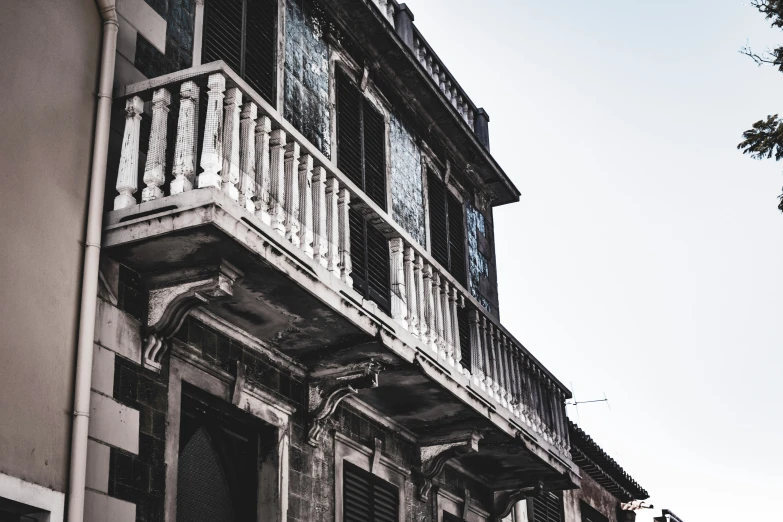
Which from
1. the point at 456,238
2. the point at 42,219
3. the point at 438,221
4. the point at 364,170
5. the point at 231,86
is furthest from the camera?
the point at 456,238

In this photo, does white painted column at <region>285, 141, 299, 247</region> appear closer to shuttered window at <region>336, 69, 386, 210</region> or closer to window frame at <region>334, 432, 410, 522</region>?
window frame at <region>334, 432, 410, 522</region>

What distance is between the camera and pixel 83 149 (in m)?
7.98

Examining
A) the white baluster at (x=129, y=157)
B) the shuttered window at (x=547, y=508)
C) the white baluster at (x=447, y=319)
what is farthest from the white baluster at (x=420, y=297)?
the shuttered window at (x=547, y=508)

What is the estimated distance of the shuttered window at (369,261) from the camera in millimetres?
11719

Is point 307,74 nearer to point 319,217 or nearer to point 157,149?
point 319,217

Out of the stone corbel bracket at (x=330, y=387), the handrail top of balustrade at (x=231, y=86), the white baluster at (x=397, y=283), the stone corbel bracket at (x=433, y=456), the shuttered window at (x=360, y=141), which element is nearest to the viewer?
the handrail top of balustrade at (x=231, y=86)

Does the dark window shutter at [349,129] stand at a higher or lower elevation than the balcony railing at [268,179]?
higher

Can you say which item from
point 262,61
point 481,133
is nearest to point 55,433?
point 262,61

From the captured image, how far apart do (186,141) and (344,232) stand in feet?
6.90

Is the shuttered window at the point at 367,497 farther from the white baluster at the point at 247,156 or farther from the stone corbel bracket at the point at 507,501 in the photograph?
the white baluster at the point at 247,156

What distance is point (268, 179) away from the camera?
8.77 meters

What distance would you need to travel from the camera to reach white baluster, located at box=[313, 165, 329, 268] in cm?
927

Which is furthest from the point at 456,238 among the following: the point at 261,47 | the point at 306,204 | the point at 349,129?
the point at 306,204

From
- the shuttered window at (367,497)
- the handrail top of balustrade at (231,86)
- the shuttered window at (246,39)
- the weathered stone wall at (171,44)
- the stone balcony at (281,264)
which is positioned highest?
the shuttered window at (246,39)
